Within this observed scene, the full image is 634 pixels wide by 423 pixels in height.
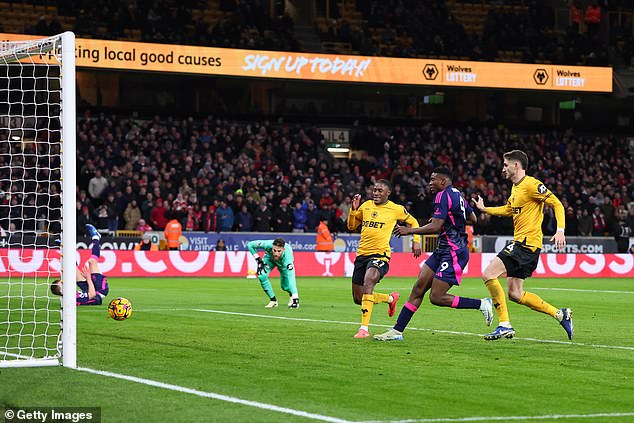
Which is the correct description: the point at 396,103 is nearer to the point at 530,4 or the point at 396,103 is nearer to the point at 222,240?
the point at 530,4

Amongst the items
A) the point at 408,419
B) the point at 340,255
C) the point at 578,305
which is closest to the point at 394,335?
the point at 408,419

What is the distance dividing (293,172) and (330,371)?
29553mm

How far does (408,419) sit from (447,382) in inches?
79.5

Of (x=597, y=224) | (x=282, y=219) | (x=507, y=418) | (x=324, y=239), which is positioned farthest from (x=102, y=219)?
(x=507, y=418)

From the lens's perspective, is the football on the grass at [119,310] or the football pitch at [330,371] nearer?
the football pitch at [330,371]

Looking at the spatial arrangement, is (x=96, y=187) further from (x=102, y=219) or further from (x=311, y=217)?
(x=311, y=217)

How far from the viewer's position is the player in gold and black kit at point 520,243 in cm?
1280

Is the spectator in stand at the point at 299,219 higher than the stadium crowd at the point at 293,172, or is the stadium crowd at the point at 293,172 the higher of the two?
the stadium crowd at the point at 293,172

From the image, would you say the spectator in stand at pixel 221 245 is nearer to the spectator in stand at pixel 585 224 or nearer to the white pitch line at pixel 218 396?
the spectator in stand at pixel 585 224

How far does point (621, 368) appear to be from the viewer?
414 inches

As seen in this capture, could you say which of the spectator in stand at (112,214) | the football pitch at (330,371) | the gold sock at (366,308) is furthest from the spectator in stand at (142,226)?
the gold sock at (366,308)

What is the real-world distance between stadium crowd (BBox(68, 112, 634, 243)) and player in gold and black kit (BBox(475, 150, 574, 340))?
21961mm

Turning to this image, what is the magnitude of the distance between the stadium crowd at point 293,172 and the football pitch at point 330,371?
691 inches

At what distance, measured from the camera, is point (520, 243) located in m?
12.9
